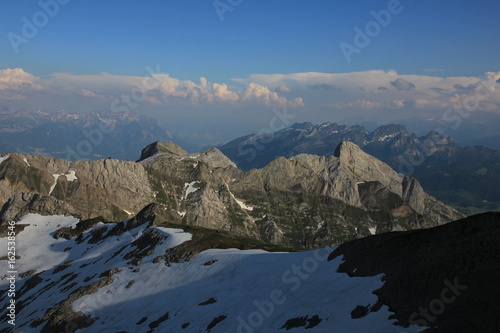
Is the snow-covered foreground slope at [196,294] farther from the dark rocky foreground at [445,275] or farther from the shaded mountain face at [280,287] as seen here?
the dark rocky foreground at [445,275]

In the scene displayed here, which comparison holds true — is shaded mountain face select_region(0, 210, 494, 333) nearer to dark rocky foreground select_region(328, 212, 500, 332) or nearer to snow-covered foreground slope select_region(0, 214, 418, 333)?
dark rocky foreground select_region(328, 212, 500, 332)

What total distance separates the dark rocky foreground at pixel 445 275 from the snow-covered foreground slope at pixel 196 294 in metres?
1.81

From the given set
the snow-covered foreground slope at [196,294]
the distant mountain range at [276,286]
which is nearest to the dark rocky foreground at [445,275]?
the distant mountain range at [276,286]

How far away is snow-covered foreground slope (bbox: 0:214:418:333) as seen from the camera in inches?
1436

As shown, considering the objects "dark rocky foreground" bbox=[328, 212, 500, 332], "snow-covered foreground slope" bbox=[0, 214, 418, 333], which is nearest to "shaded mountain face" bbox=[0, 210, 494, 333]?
"dark rocky foreground" bbox=[328, 212, 500, 332]

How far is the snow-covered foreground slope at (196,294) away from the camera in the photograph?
36.5 meters

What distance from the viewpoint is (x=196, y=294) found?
184 feet

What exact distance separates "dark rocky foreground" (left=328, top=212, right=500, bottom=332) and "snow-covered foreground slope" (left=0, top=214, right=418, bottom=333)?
181 centimetres

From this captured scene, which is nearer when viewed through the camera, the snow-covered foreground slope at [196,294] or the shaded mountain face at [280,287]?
the shaded mountain face at [280,287]

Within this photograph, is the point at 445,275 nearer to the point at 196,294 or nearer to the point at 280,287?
the point at 280,287

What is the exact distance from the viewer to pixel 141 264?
7706 cm

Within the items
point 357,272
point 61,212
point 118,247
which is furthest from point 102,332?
point 61,212

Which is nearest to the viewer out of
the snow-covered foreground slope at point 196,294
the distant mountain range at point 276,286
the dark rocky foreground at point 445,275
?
the dark rocky foreground at point 445,275

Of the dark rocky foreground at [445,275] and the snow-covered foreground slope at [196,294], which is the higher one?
the dark rocky foreground at [445,275]
